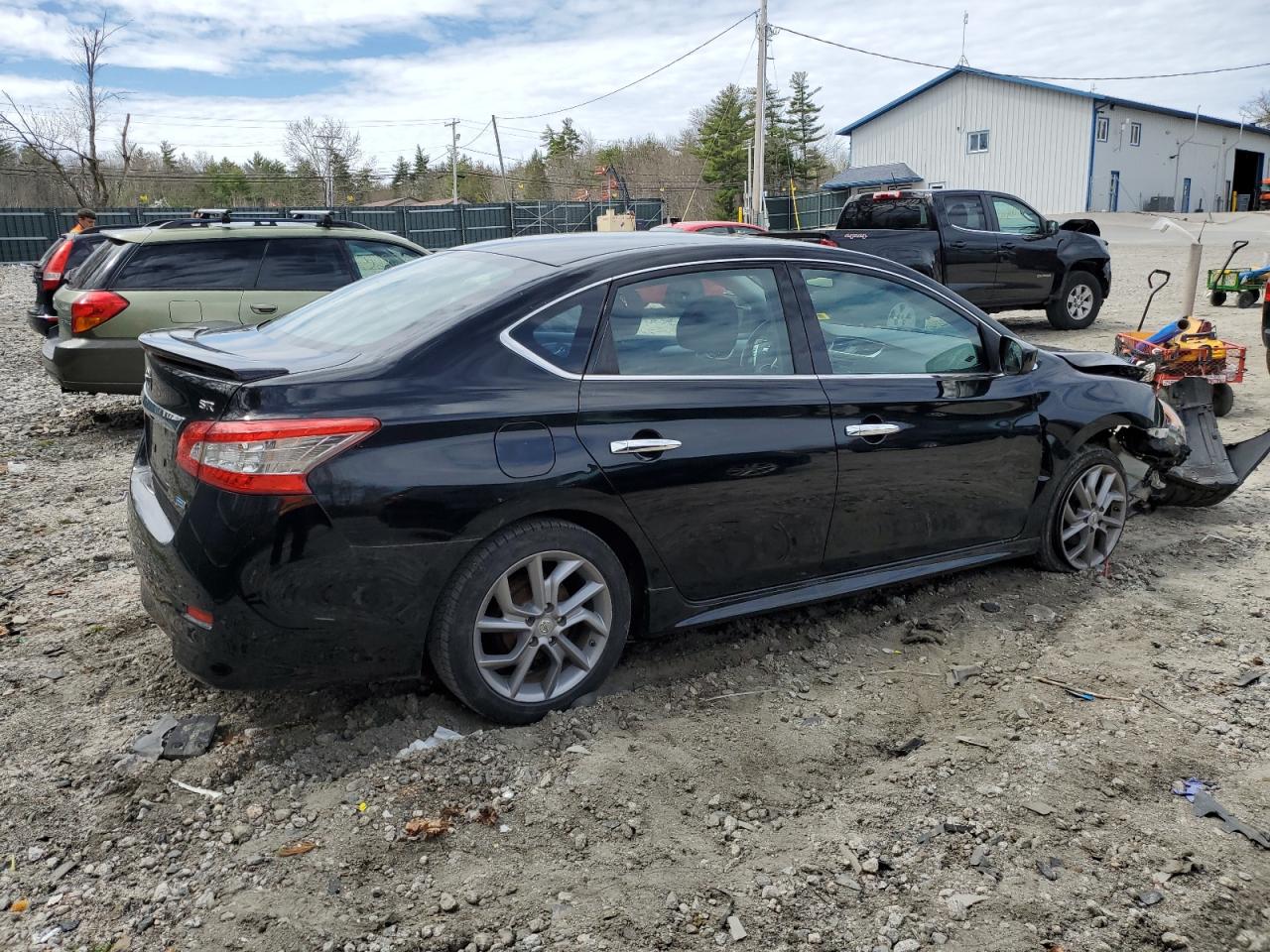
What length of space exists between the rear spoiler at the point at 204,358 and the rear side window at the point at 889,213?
1238 centimetres

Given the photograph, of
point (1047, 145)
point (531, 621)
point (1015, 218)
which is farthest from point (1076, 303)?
point (1047, 145)

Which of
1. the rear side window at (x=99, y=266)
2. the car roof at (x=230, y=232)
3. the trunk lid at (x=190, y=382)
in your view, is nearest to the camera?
the trunk lid at (x=190, y=382)

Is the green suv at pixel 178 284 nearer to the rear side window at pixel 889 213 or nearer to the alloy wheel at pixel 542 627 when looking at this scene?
the alloy wheel at pixel 542 627

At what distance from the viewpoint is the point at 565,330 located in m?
3.55

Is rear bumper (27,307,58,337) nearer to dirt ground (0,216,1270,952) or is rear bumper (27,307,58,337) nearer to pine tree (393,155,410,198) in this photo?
dirt ground (0,216,1270,952)

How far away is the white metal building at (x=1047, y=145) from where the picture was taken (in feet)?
146

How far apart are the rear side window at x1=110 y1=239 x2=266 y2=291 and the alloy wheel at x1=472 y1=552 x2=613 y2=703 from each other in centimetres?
624

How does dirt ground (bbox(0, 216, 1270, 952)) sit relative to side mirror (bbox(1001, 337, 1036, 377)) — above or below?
below

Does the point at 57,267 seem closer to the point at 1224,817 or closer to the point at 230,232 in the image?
the point at 230,232

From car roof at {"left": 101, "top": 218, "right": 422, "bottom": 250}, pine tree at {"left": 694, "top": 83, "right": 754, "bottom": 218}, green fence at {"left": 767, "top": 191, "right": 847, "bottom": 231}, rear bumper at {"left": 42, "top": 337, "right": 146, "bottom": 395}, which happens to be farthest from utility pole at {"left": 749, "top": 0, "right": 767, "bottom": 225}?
pine tree at {"left": 694, "top": 83, "right": 754, "bottom": 218}

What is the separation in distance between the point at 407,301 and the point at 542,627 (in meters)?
1.32

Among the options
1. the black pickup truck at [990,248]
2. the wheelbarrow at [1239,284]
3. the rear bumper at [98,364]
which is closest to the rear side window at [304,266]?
the rear bumper at [98,364]

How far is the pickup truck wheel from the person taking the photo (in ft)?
48.9

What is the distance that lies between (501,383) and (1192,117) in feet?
188
